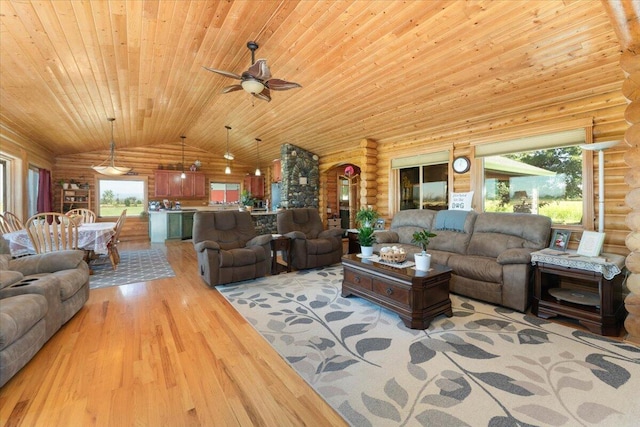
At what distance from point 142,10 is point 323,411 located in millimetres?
3583

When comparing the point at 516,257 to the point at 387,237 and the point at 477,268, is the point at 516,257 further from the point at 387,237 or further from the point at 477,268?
the point at 387,237

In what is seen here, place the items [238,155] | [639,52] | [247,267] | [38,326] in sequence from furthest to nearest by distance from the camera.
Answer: [238,155] < [247,267] < [639,52] < [38,326]

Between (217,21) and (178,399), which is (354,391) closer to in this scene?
(178,399)

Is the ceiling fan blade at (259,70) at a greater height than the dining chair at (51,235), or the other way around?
the ceiling fan blade at (259,70)

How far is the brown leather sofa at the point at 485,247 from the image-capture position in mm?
3082

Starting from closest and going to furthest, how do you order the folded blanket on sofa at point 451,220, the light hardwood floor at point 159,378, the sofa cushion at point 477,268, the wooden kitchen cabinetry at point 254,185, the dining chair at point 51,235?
the light hardwood floor at point 159,378 → the sofa cushion at point 477,268 → the dining chair at point 51,235 → the folded blanket on sofa at point 451,220 → the wooden kitchen cabinetry at point 254,185

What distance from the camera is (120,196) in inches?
350

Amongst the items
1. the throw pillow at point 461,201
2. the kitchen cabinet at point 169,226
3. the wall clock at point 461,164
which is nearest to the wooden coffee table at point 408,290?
the throw pillow at point 461,201

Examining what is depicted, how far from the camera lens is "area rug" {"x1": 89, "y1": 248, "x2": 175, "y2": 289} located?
421cm

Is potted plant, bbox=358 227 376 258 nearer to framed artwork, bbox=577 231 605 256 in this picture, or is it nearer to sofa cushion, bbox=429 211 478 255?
sofa cushion, bbox=429 211 478 255

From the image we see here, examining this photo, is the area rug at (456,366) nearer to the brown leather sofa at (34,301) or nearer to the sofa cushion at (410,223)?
the brown leather sofa at (34,301)

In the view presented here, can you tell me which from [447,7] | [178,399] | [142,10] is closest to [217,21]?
[142,10]

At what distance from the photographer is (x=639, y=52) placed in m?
2.27

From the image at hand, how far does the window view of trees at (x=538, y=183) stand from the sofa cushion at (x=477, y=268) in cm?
154
